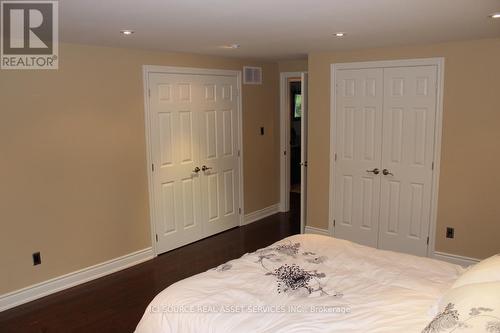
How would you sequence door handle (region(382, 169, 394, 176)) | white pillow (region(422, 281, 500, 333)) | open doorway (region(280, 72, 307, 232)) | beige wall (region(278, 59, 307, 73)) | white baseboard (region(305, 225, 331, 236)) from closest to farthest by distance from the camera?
white pillow (region(422, 281, 500, 333)) < door handle (region(382, 169, 394, 176)) < open doorway (region(280, 72, 307, 232)) < white baseboard (region(305, 225, 331, 236)) < beige wall (region(278, 59, 307, 73))

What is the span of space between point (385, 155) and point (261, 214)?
7.49ft

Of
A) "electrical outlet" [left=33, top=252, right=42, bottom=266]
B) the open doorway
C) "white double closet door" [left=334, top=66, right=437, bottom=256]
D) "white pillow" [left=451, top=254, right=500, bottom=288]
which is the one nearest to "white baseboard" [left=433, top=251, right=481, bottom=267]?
"white double closet door" [left=334, top=66, right=437, bottom=256]

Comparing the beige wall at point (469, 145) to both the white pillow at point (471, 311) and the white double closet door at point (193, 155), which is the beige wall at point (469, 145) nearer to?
the white double closet door at point (193, 155)

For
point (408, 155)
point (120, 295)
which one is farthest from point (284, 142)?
point (120, 295)

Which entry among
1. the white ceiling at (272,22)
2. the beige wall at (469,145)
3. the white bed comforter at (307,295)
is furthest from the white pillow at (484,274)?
the beige wall at (469,145)

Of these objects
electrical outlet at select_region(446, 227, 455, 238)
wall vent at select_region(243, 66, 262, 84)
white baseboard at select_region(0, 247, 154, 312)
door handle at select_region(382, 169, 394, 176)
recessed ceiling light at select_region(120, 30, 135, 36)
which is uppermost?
recessed ceiling light at select_region(120, 30, 135, 36)

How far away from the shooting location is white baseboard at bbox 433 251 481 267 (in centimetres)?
410

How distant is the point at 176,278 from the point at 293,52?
2806 millimetres

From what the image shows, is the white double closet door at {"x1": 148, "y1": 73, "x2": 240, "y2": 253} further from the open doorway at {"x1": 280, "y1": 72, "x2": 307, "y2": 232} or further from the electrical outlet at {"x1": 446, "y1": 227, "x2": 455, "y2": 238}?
the electrical outlet at {"x1": 446, "y1": 227, "x2": 455, "y2": 238}

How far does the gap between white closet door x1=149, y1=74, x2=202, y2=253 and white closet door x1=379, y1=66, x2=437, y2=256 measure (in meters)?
2.19

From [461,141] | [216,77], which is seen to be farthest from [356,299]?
[216,77]

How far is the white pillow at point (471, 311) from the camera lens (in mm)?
1561

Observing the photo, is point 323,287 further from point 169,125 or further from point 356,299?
point 169,125

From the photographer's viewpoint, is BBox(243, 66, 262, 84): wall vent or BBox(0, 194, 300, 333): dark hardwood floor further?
BBox(243, 66, 262, 84): wall vent
